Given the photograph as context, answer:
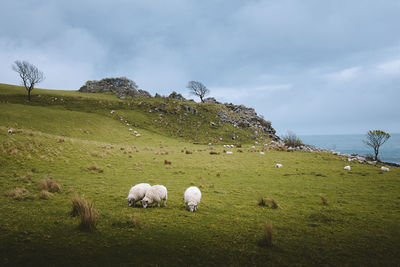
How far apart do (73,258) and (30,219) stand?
3520 millimetres

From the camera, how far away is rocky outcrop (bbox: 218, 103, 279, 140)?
69.2 m

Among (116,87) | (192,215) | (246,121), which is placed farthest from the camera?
(116,87)

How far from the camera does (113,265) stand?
→ 4395 mm

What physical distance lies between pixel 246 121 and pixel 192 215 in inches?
2703

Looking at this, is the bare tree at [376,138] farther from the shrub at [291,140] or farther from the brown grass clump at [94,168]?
the brown grass clump at [94,168]

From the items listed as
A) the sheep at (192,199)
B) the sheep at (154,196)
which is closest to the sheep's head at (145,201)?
the sheep at (154,196)

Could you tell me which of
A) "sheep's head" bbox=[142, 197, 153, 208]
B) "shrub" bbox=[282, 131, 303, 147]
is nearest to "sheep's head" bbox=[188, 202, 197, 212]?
"sheep's head" bbox=[142, 197, 153, 208]

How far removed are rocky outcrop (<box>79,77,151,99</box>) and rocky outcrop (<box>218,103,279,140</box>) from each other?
122 feet

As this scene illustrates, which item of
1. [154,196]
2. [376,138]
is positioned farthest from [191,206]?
[376,138]

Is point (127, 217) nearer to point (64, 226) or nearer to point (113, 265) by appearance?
point (64, 226)

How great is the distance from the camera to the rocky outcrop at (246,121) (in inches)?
2724

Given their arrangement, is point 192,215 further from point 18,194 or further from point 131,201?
point 18,194

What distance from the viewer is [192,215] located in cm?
851

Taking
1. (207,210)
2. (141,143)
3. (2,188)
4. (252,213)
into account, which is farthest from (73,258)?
(141,143)
